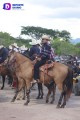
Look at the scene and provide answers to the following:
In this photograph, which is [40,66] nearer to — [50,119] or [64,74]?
[64,74]

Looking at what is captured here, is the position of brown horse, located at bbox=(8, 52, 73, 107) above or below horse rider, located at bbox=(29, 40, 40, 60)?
below

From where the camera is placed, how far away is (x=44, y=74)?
50.0ft

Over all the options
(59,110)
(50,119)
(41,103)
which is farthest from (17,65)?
(50,119)

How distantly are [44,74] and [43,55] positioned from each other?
73 cm

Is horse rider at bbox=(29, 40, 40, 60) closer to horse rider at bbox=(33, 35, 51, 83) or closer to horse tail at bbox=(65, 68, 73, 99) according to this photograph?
horse rider at bbox=(33, 35, 51, 83)

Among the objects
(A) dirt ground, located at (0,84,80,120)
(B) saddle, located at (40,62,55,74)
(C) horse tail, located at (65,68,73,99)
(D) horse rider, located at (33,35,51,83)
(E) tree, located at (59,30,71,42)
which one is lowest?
(A) dirt ground, located at (0,84,80,120)

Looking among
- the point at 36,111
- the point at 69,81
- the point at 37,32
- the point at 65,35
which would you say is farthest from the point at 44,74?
the point at 65,35

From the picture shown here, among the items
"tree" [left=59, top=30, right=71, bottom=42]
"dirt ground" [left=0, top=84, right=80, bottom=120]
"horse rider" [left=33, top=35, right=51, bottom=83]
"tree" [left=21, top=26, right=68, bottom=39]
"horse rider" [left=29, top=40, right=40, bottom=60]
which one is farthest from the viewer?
"tree" [left=59, top=30, right=71, bottom=42]

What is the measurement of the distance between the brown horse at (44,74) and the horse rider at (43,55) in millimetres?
203

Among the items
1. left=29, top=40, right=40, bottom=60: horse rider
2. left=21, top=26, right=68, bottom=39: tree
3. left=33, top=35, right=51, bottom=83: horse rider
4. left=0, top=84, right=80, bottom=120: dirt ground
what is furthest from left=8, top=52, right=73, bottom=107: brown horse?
left=21, top=26, right=68, bottom=39: tree

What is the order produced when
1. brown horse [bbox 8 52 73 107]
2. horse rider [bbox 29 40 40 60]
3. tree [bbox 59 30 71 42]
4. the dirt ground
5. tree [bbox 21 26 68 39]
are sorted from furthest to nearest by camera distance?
1. tree [bbox 59 30 71 42]
2. tree [bbox 21 26 68 39]
3. horse rider [bbox 29 40 40 60]
4. brown horse [bbox 8 52 73 107]
5. the dirt ground

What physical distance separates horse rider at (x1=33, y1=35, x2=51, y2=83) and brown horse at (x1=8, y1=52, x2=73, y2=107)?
203mm

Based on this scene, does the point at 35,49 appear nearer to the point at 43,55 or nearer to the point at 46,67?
the point at 43,55

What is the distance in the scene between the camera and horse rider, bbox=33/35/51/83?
49.0 feet
